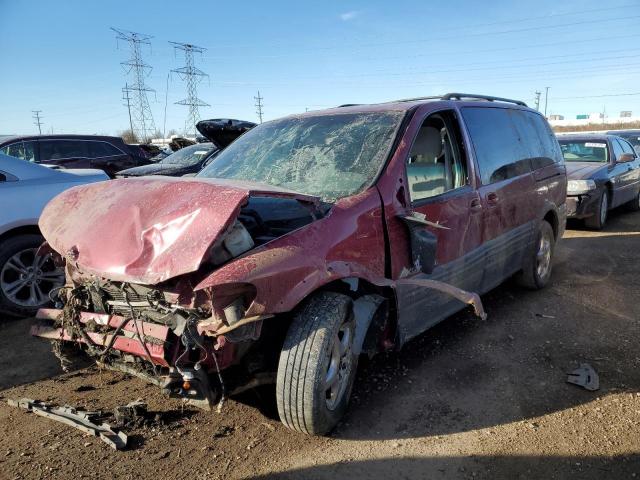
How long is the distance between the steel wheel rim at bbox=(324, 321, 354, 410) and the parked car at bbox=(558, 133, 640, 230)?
23.0 feet

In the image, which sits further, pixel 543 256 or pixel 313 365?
pixel 543 256

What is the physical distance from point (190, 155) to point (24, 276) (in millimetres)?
6358

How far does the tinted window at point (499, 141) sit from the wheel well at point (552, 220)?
819 millimetres

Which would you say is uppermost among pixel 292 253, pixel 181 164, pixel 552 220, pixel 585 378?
pixel 181 164

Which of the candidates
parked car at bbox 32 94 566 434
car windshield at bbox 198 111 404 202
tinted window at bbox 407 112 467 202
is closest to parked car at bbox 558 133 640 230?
parked car at bbox 32 94 566 434

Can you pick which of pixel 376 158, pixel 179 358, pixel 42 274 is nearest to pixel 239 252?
pixel 179 358

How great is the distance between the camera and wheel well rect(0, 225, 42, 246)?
458cm

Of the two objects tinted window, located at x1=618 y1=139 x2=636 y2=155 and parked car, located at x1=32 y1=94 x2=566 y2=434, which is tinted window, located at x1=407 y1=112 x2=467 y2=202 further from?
tinted window, located at x1=618 y1=139 x2=636 y2=155

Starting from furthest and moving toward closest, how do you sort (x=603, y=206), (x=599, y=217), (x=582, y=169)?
1. (x=582, y=169)
2. (x=603, y=206)
3. (x=599, y=217)

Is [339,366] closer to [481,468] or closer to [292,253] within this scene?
[292,253]

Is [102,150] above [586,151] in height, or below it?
above

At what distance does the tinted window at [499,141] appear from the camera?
4059 millimetres

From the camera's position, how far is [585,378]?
3.38 metres

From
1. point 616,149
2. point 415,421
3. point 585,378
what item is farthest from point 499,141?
point 616,149
